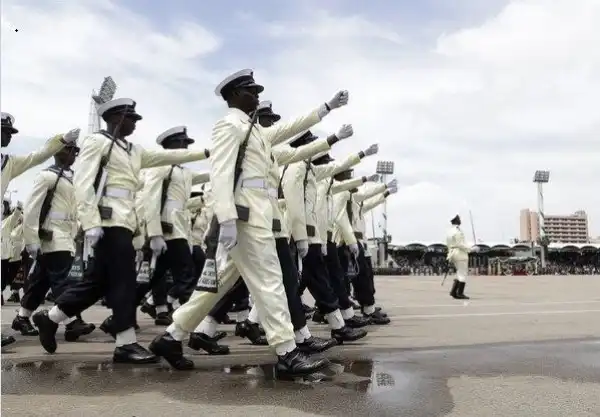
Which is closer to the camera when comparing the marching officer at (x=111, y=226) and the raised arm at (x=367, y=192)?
the marching officer at (x=111, y=226)

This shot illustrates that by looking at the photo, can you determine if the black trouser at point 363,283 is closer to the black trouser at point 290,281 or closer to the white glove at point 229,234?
the black trouser at point 290,281

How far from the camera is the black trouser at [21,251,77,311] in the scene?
6820 millimetres

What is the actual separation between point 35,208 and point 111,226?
226cm

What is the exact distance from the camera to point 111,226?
5.02 meters

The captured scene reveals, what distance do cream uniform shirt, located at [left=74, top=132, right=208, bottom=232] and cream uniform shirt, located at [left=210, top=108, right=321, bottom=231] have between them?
3.47 ft

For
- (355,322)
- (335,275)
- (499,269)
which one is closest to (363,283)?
(355,322)

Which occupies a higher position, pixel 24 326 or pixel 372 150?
pixel 372 150

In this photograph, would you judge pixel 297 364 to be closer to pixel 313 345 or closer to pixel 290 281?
pixel 290 281

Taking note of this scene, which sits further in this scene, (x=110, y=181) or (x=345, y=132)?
(x=345, y=132)

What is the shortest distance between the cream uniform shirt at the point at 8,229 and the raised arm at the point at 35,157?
11.2ft

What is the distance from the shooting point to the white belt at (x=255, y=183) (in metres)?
4.54

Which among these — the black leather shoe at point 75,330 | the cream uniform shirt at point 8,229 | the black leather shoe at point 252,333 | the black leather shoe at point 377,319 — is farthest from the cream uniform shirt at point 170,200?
the cream uniform shirt at point 8,229

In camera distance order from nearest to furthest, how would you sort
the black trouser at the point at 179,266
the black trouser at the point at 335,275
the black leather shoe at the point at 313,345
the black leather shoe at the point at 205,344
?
the black leather shoe at the point at 313,345 < the black leather shoe at the point at 205,344 < the black trouser at the point at 335,275 < the black trouser at the point at 179,266

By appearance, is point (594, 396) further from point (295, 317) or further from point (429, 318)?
point (429, 318)
